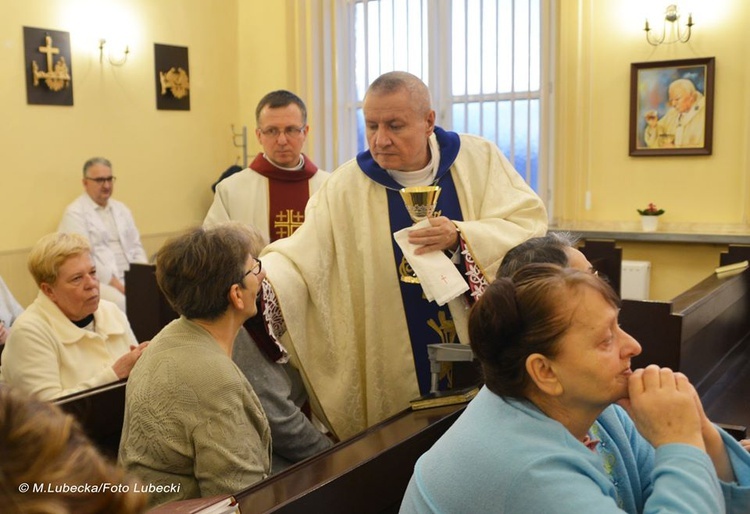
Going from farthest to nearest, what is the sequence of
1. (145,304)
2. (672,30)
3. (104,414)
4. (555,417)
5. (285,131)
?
(672,30)
(145,304)
(285,131)
(104,414)
(555,417)

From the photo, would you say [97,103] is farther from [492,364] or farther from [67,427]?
[67,427]

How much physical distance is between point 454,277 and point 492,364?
143cm

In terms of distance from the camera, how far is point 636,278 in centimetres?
689

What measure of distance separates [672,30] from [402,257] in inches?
173

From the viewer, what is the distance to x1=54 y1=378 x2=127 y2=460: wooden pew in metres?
2.69

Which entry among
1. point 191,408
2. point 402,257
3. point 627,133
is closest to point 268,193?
point 402,257

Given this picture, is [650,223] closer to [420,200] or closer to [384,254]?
[384,254]

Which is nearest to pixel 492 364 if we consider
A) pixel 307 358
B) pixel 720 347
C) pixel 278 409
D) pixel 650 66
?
pixel 278 409

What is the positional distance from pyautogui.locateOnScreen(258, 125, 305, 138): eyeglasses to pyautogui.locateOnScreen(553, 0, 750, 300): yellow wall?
10.9ft

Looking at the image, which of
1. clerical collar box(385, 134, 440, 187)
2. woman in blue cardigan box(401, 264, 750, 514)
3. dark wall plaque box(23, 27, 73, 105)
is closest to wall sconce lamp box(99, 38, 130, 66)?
dark wall plaque box(23, 27, 73, 105)

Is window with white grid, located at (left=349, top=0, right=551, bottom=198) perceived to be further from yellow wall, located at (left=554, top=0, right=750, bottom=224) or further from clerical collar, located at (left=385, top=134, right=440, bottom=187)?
clerical collar, located at (left=385, top=134, right=440, bottom=187)

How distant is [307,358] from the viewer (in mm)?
3266

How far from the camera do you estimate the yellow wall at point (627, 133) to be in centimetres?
661

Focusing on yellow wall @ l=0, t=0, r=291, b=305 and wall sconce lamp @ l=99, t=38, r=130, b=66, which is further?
wall sconce lamp @ l=99, t=38, r=130, b=66
